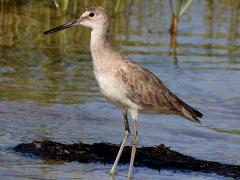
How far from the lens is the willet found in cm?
805

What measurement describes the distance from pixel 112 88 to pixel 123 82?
154 millimetres

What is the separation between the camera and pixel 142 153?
8484 millimetres

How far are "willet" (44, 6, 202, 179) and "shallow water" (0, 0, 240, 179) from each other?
0.53m

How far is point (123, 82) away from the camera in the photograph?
26.6 feet

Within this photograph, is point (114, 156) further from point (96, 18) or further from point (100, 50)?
point (96, 18)

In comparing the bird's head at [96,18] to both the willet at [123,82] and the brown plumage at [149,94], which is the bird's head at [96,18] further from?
the brown plumage at [149,94]

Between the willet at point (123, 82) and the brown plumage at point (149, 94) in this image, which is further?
the brown plumage at point (149, 94)

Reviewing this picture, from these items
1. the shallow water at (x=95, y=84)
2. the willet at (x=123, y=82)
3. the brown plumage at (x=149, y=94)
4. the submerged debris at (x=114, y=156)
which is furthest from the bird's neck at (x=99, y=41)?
the shallow water at (x=95, y=84)

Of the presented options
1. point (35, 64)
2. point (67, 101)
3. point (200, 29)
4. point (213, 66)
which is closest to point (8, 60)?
point (35, 64)

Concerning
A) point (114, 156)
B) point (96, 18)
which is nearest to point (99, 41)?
point (96, 18)

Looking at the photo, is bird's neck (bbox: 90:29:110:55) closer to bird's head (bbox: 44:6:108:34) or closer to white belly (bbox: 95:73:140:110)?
bird's head (bbox: 44:6:108:34)

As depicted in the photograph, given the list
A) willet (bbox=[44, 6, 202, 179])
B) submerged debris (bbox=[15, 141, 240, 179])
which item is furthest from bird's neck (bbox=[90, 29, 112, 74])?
submerged debris (bbox=[15, 141, 240, 179])

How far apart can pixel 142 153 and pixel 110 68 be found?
96cm

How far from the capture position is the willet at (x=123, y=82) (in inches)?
317
